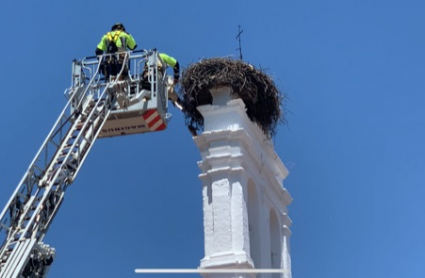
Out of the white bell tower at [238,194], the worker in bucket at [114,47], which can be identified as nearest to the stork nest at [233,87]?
the white bell tower at [238,194]

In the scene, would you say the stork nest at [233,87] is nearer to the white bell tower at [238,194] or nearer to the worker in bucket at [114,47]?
the white bell tower at [238,194]

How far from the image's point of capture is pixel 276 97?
73.5 ft

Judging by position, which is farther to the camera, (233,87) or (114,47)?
(233,87)

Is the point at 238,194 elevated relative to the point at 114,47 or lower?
lower

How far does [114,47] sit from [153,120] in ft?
4.24

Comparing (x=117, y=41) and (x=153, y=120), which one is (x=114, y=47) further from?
(x=153, y=120)

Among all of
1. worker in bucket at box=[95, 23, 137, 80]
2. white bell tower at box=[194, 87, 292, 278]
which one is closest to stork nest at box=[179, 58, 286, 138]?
white bell tower at box=[194, 87, 292, 278]

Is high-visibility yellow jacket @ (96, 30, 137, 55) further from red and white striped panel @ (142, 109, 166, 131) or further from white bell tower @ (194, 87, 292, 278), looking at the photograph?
white bell tower @ (194, 87, 292, 278)

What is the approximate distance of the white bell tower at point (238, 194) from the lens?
64.4 ft

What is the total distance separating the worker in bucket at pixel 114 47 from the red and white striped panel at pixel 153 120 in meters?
0.70

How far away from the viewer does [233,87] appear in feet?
69.8

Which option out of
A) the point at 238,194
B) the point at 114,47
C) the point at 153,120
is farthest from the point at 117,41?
the point at 238,194

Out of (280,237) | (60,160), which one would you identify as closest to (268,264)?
(280,237)

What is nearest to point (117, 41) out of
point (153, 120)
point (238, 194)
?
point (153, 120)
